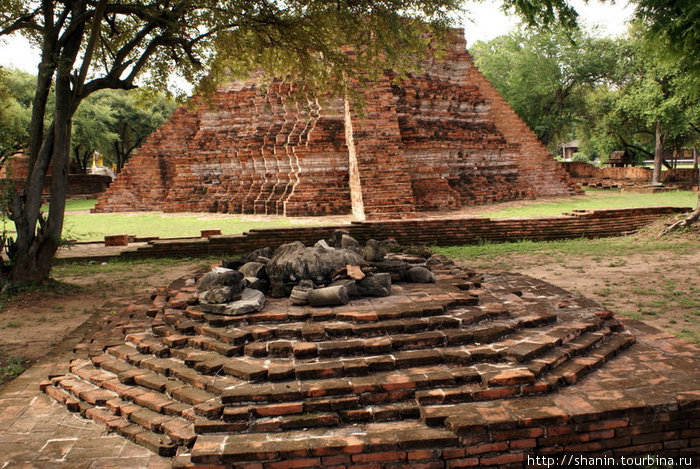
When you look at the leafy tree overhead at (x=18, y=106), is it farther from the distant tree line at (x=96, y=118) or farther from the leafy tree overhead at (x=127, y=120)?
the leafy tree overhead at (x=127, y=120)

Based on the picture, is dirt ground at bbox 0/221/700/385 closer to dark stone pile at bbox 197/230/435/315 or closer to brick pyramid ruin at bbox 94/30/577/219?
dark stone pile at bbox 197/230/435/315

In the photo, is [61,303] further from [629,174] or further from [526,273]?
[629,174]

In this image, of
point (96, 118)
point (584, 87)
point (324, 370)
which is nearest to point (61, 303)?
point (324, 370)

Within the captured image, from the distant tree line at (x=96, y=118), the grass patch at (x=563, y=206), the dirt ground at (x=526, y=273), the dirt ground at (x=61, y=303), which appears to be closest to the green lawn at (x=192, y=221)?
the grass patch at (x=563, y=206)

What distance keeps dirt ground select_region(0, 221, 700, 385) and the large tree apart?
866mm

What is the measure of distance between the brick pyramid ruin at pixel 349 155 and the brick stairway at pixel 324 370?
721 cm

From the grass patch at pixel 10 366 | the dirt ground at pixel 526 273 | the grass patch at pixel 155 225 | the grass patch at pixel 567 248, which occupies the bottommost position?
the grass patch at pixel 10 366

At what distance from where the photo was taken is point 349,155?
1315 centimetres

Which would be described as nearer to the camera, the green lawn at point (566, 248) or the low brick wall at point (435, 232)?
the green lawn at point (566, 248)

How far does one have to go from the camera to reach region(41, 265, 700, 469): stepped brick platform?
269 cm

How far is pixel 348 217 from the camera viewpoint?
1238cm

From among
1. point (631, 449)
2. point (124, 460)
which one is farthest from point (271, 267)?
point (631, 449)

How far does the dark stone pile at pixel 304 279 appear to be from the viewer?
402 centimetres

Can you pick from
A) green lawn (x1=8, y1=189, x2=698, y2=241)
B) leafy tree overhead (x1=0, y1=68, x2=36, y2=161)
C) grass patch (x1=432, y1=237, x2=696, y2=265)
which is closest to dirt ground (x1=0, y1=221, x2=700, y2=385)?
grass patch (x1=432, y1=237, x2=696, y2=265)
